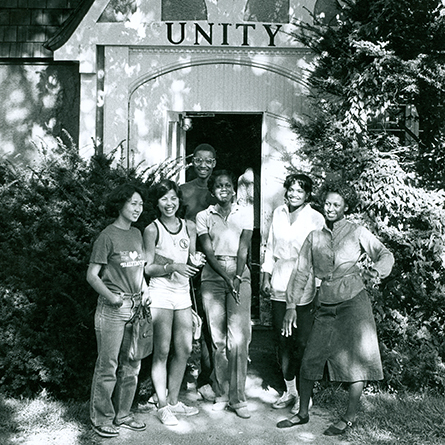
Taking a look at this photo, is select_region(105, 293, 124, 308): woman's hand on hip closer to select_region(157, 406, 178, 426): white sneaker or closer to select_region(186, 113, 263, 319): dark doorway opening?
select_region(157, 406, 178, 426): white sneaker

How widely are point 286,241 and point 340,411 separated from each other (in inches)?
57.5

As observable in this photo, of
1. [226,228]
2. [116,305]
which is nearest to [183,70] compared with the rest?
[226,228]

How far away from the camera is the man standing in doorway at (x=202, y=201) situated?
588 cm

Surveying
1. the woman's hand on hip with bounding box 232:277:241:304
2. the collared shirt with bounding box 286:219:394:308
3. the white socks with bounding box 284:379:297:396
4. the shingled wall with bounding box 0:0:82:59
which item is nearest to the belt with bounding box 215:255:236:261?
the woman's hand on hip with bounding box 232:277:241:304

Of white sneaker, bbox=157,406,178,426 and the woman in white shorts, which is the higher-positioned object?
the woman in white shorts

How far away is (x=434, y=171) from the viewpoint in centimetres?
665

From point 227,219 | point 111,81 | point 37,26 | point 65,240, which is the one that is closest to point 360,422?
point 227,219

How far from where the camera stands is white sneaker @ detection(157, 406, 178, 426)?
5195 mm

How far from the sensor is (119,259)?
16.1 feet

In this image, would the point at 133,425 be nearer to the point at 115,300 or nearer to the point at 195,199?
the point at 115,300

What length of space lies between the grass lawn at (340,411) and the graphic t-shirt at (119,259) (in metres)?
1.14

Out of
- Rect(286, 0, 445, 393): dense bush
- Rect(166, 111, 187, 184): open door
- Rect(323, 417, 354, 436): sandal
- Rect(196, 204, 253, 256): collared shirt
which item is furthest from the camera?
Rect(166, 111, 187, 184): open door

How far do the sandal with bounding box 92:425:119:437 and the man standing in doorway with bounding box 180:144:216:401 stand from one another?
1.13 meters

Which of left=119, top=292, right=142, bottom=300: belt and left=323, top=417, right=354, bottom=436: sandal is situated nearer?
left=119, top=292, right=142, bottom=300: belt
